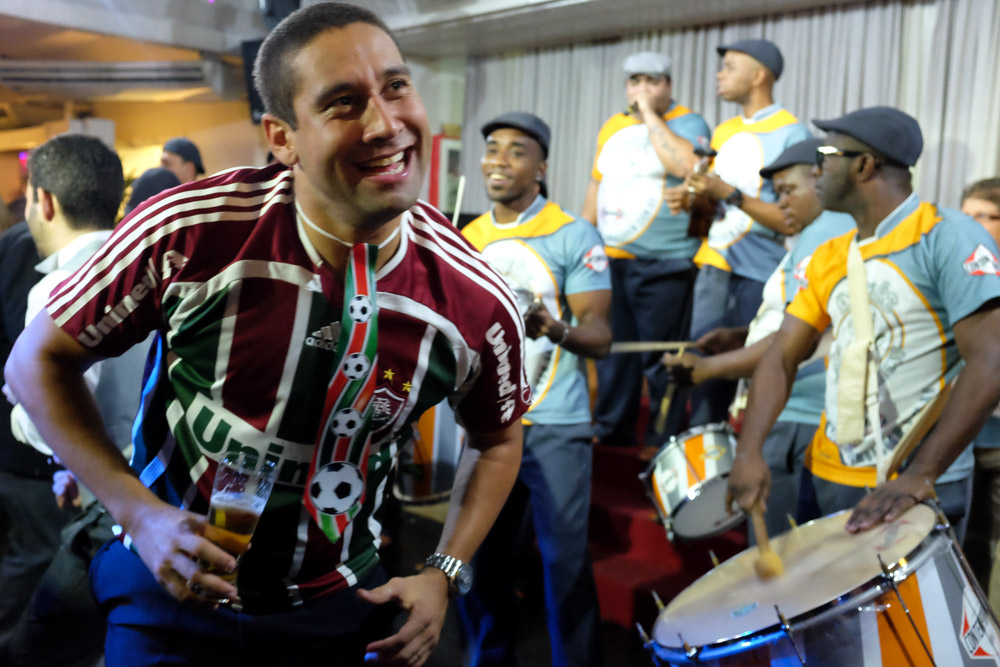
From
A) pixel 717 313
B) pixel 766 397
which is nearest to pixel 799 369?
pixel 766 397

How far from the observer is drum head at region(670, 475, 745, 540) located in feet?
9.96

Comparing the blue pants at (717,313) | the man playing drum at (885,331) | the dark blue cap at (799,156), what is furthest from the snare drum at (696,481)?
the dark blue cap at (799,156)

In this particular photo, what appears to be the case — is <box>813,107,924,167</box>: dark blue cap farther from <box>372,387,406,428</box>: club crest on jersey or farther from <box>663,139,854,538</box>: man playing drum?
<box>372,387,406,428</box>: club crest on jersey

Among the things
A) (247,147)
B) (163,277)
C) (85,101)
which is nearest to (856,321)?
(163,277)

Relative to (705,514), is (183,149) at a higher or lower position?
higher

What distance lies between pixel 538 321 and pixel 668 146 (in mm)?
1852

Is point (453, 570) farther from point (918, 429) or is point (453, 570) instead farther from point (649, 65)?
point (649, 65)

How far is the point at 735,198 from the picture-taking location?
3.78 metres

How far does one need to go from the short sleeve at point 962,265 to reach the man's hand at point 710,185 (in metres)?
1.51

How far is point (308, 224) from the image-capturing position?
1431 mm

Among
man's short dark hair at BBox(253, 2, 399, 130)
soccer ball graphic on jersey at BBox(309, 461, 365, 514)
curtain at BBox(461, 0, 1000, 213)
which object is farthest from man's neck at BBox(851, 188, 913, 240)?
curtain at BBox(461, 0, 1000, 213)

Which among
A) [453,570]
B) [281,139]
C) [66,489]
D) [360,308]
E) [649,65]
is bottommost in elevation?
[66,489]

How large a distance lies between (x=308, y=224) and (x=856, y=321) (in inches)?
65.3

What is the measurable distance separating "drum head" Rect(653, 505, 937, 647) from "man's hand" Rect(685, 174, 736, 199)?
1976mm
